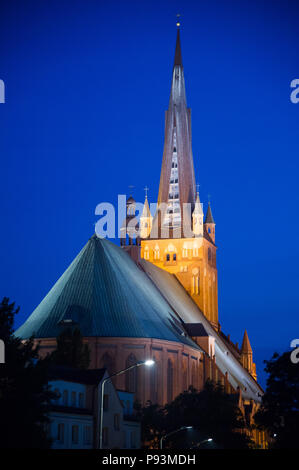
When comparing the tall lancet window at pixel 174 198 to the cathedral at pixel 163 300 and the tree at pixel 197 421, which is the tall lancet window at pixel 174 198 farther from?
the tree at pixel 197 421

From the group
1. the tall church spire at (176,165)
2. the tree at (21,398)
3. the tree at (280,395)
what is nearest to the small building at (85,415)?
the tree at (21,398)

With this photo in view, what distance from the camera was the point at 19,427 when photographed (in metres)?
42.7

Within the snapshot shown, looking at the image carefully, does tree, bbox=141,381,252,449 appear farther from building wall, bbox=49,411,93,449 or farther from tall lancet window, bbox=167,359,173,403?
building wall, bbox=49,411,93,449

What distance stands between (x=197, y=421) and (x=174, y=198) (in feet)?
182

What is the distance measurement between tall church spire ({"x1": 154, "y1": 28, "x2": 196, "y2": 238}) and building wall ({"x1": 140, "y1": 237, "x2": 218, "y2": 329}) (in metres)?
3.03

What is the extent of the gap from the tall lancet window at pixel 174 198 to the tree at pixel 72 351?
48240 mm

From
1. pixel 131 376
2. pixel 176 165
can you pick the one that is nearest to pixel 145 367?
pixel 131 376

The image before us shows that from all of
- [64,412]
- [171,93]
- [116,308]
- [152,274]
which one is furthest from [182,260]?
[64,412]

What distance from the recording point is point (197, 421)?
69.0 metres

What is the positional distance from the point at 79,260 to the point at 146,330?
10.9 meters

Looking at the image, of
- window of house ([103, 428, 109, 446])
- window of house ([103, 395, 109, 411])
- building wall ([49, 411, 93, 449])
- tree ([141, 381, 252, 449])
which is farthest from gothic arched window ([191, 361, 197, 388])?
building wall ([49, 411, 93, 449])
